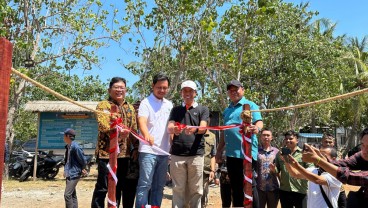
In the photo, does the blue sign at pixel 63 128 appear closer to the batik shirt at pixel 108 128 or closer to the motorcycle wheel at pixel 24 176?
the motorcycle wheel at pixel 24 176

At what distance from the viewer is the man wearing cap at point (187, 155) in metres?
4.49

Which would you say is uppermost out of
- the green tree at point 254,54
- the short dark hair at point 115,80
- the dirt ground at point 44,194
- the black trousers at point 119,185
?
the green tree at point 254,54

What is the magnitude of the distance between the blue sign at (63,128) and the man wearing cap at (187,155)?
10.2 meters

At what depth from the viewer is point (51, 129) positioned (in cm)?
1434

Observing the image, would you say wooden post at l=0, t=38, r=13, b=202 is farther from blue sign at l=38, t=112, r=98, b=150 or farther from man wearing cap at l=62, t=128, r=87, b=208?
blue sign at l=38, t=112, r=98, b=150

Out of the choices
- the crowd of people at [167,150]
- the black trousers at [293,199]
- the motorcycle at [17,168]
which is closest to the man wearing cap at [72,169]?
the crowd of people at [167,150]

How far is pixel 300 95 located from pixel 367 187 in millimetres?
12748

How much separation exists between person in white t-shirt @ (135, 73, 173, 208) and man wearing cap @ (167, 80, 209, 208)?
14 centimetres

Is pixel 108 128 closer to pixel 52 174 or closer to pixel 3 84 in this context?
pixel 3 84

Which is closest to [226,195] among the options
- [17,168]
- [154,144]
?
[154,144]

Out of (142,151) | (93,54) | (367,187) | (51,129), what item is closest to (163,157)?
(142,151)

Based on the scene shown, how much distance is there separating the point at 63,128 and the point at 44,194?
413 cm

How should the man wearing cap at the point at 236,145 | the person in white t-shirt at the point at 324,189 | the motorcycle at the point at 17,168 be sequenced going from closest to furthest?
the person in white t-shirt at the point at 324,189 < the man wearing cap at the point at 236,145 < the motorcycle at the point at 17,168

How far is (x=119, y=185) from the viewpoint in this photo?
14.4 feet
